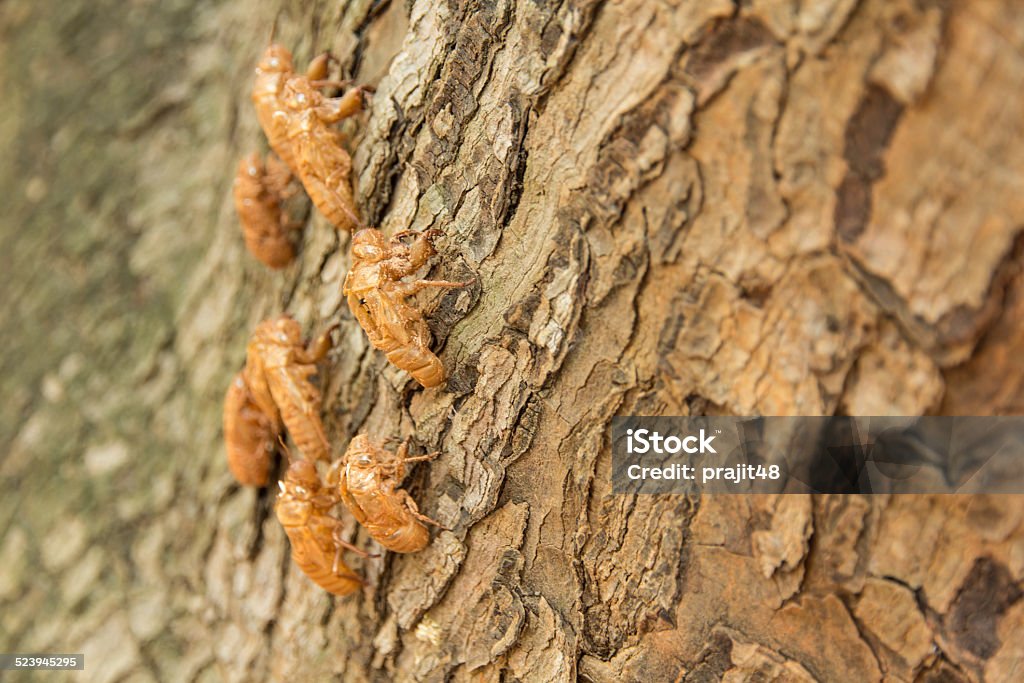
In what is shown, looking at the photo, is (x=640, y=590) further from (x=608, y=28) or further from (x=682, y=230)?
(x=608, y=28)

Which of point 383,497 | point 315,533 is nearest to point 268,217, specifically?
point 315,533

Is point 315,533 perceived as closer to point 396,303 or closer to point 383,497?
point 383,497

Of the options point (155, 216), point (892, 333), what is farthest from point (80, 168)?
point (892, 333)

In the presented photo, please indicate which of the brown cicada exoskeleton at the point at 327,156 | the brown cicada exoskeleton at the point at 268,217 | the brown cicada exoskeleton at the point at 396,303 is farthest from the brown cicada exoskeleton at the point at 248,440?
the brown cicada exoskeleton at the point at 396,303

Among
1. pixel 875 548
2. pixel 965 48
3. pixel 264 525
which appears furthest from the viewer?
pixel 264 525

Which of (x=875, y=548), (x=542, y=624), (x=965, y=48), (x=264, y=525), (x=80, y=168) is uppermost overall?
(x=965, y=48)

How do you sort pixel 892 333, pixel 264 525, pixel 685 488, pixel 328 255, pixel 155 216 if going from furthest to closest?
pixel 155 216, pixel 264 525, pixel 328 255, pixel 685 488, pixel 892 333

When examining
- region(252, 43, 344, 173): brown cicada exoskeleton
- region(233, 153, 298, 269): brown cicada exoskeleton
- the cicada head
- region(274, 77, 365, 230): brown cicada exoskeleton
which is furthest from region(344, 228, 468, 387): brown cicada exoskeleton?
region(233, 153, 298, 269): brown cicada exoskeleton

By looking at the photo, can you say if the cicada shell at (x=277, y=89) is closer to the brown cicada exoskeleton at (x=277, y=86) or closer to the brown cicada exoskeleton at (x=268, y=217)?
the brown cicada exoskeleton at (x=277, y=86)
